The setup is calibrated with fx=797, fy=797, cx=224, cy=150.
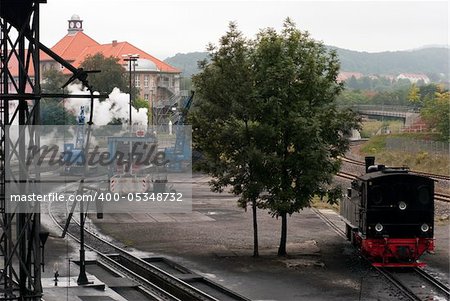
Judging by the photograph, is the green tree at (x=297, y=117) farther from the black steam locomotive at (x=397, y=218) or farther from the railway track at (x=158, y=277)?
the railway track at (x=158, y=277)

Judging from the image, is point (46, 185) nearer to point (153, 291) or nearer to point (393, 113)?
point (153, 291)

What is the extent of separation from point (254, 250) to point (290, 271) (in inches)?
124

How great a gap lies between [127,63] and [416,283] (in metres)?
97.6

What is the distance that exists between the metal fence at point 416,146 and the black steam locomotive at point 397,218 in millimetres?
39946

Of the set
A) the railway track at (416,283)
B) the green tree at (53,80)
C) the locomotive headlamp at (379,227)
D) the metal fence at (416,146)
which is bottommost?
the railway track at (416,283)

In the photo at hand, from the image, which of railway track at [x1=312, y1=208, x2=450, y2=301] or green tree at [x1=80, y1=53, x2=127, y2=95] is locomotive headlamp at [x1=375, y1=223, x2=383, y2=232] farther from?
green tree at [x1=80, y1=53, x2=127, y2=95]

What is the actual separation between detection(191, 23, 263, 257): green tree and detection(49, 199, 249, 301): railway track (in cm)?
381

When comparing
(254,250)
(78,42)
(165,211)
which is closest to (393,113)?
(78,42)

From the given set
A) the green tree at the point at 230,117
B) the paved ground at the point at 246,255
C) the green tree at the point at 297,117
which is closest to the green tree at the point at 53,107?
the paved ground at the point at 246,255

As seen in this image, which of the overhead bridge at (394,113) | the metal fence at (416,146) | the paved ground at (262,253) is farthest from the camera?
the overhead bridge at (394,113)

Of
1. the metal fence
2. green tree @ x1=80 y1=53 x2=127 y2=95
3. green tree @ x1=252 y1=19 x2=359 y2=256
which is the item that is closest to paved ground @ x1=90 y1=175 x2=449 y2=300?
green tree @ x1=252 y1=19 x2=359 y2=256

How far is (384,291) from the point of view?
22.8 metres

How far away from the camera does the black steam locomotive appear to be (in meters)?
25.4

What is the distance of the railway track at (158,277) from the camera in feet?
73.5
